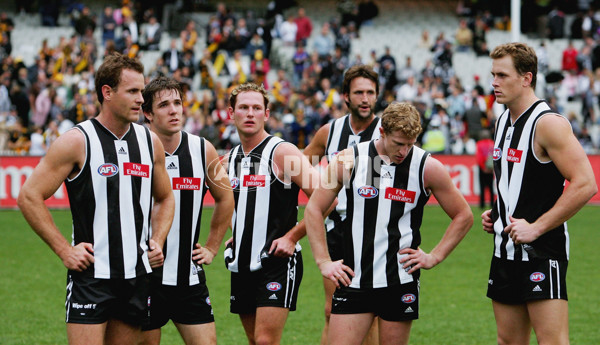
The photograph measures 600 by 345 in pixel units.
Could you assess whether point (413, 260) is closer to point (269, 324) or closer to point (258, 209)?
point (269, 324)

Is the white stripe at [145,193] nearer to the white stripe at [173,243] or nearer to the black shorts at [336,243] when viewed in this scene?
the white stripe at [173,243]

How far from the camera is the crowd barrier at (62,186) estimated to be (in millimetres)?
17328

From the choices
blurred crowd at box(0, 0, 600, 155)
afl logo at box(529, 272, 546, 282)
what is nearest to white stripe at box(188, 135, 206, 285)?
afl logo at box(529, 272, 546, 282)

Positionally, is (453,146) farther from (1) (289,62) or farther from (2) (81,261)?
(2) (81,261)

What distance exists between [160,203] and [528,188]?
2.36 metres

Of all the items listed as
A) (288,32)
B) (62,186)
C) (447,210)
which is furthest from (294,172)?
(288,32)

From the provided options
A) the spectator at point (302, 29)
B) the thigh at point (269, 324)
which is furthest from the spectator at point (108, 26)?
the thigh at point (269, 324)

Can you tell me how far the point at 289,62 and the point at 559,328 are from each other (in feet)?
72.1

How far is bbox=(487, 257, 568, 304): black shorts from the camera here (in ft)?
17.0

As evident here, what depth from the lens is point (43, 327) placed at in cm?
835

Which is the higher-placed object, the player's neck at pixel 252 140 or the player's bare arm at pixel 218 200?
the player's neck at pixel 252 140

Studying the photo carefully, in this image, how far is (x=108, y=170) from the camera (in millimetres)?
4949

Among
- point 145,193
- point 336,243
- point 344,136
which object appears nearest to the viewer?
point 145,193

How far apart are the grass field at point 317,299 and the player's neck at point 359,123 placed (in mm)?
2110
